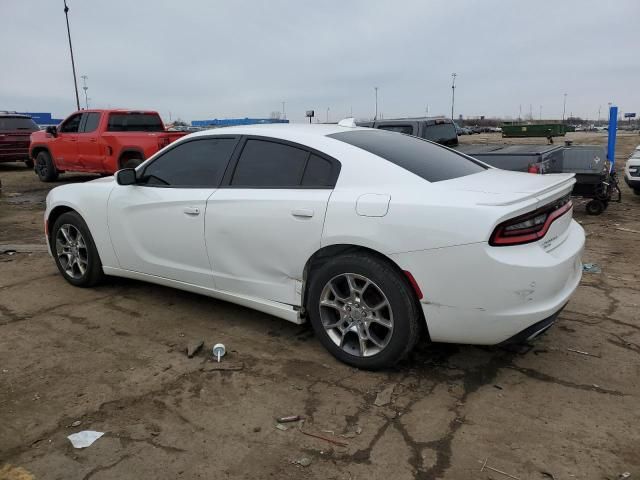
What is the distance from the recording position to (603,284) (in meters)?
5.08

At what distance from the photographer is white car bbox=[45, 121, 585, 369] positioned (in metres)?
2.88

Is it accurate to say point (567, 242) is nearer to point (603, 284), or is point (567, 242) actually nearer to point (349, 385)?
point (349, 385)

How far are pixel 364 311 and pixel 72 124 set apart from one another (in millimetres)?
11874

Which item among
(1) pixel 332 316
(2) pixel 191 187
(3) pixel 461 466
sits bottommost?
(3) pixel 461 466

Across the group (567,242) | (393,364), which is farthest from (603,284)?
(393,364)

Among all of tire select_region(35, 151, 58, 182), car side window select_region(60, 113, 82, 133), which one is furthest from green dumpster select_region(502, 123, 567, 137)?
car side window select_region(60, 113, 82, 133)

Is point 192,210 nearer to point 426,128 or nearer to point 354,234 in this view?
point 354,234

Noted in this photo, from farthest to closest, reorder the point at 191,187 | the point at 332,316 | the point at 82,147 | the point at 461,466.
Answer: the point at 82,147 → the point at 191,187 → the point at 332,316 → the point at 461,466

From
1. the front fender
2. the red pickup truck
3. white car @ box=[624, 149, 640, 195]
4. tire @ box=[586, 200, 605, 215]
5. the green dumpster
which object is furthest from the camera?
the green dumpster

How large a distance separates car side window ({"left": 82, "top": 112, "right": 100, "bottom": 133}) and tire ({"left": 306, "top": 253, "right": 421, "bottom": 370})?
10.4 m

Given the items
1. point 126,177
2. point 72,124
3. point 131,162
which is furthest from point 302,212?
point 72,124

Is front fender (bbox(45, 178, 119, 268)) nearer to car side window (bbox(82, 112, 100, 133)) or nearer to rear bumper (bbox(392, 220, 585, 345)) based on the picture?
rear bumper (bbox(392, 220, 585, 345))

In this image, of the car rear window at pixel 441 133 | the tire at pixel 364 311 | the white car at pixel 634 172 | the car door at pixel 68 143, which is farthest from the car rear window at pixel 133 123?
the white car at pixel 634 172

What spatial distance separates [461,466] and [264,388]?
1250 millimetres
